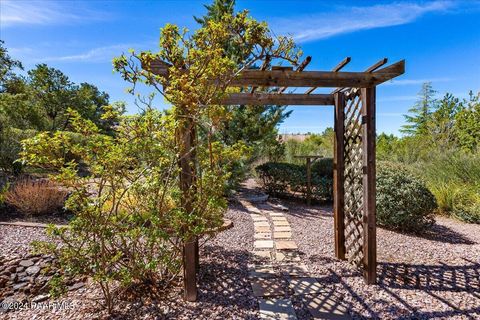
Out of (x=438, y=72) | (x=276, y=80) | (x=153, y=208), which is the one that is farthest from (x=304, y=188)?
(x=438, y=72)

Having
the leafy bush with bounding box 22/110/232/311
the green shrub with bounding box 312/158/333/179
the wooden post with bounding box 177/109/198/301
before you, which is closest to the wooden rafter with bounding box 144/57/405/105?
the wooden post with bounding box 177/109/198/301

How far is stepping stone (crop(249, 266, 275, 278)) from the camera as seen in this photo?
2794mm

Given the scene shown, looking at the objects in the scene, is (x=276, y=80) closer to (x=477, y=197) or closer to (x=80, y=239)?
(x=80, y=239)

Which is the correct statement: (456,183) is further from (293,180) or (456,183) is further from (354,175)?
(354,175)

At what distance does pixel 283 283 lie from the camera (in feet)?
8.65

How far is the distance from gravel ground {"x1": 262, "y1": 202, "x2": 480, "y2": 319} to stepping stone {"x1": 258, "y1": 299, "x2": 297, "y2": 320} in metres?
0.52

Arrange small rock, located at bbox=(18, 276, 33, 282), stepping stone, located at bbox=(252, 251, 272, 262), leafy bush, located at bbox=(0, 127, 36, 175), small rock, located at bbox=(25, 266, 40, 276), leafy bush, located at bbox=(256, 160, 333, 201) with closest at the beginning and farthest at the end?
small rock, located at bbox=(18, 276, 33, 282)
small rock, located at bbox=(25, 266, 40, 276)
stepping stone, located at bbox=(252, 251, 272, 262)
leafy bush, located at bbox=(256, 160, 333, 201)
leafy bush, located at bbox=(0, 127, 36, 175)

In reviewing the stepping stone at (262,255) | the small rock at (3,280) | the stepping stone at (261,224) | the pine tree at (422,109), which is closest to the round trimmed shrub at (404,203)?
the stepping stone at (261,224)

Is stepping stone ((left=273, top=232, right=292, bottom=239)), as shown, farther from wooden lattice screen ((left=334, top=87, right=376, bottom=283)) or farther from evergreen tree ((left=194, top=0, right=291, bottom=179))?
evergreen tree ((left=194, top=0, right=291, bottom=179))

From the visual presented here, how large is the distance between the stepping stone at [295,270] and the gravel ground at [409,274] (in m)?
0.10

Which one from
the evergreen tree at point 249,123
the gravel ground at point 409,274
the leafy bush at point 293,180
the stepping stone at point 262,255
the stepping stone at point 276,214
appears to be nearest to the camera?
the gravel ground at point 409,274

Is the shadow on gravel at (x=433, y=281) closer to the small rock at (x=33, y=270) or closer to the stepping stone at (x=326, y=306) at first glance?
the stepping stone at (x=326, y=306)

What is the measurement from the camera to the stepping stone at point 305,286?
250cm

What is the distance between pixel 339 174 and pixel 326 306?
1575 millimetres
